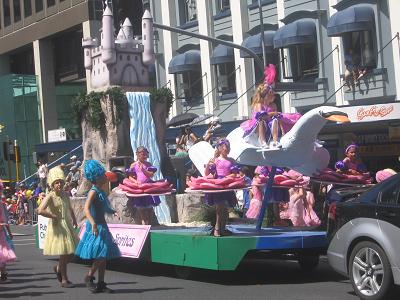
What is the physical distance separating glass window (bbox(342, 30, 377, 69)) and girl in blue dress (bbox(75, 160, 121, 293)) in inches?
724

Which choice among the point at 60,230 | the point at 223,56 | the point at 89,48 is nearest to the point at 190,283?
the point at 60,230

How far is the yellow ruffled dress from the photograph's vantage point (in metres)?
10.6

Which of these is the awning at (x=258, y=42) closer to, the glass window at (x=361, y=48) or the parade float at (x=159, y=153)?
the glass window at (x=361, y=48)

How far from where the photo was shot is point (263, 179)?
12.9 metres

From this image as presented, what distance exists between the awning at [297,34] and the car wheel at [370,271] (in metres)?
20.3

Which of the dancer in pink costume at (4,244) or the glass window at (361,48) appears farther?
the glass window at (361,48)

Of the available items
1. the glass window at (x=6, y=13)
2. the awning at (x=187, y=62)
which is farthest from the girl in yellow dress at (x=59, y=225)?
the glass window at (x=6, y=13)

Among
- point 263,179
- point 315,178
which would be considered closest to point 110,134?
point 263,179

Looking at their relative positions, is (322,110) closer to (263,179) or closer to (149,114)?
(263,179)

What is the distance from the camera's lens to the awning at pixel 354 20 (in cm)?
2614

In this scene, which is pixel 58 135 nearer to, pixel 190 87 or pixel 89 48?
pixel 190 87

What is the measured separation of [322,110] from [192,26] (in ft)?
82.2

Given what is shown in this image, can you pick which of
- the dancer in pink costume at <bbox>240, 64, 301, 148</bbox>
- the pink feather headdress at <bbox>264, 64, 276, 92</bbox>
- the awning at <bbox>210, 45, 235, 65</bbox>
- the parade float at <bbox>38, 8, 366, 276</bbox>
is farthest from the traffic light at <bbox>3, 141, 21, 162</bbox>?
the dancer in pink costume at <bbox>240, 64, 301, 148</bbox>

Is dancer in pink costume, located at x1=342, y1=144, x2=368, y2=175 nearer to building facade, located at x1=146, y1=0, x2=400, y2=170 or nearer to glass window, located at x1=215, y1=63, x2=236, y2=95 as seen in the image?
building facade, located at x1=146, y1=0, x2=400, y2=170
